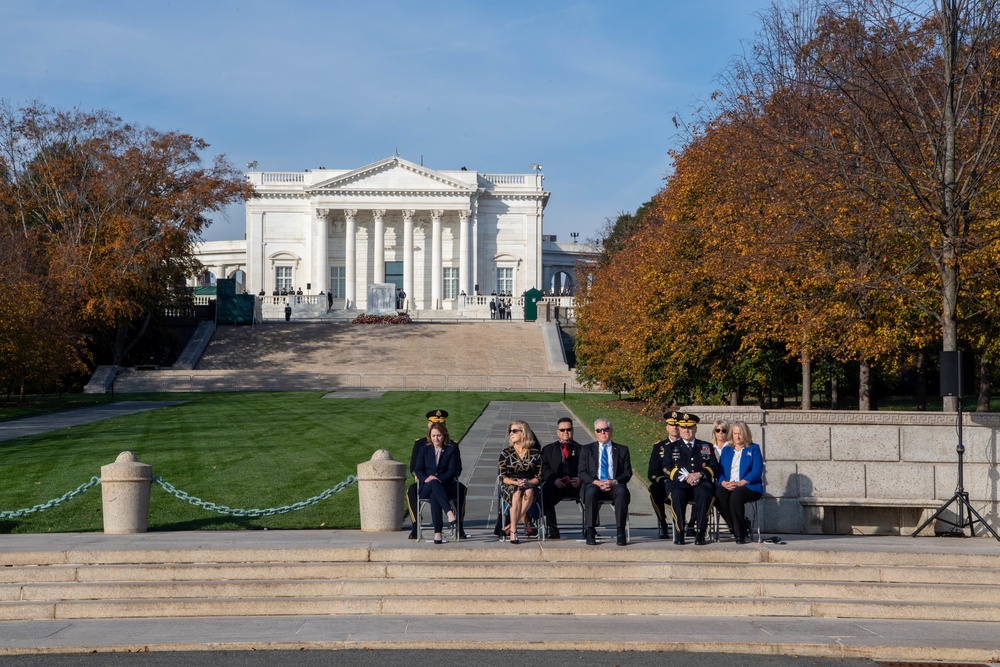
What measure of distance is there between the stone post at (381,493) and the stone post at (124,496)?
2.88 m

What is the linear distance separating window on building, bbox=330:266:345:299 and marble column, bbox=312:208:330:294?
0.76 metres

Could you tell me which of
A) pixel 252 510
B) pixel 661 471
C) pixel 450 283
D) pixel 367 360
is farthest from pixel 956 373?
pixel 450 283

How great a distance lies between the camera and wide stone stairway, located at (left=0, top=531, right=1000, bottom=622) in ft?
37.6

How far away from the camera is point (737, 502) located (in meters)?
13.2

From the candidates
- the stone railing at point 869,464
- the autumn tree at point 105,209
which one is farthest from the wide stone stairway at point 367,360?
the stone railing at point 869,464

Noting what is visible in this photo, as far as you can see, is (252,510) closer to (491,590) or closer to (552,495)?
(552,495)

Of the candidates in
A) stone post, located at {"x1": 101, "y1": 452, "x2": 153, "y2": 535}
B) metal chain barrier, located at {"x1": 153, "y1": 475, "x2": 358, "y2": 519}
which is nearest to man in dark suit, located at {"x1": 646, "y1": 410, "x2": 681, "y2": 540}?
metal chain barrier, located at {"x1": 153, "y1": 475, "x2": 358, "y2": 519}

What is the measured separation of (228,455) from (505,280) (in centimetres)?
→ 7035

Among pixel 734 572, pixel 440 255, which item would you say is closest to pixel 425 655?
pixel 734 572

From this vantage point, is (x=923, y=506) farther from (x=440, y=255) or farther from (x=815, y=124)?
(x=440, y=255)

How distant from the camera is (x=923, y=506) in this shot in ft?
46.5

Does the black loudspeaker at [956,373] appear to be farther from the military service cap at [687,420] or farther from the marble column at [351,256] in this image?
the marble column at [351,256]

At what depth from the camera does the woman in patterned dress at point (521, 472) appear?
522 inches

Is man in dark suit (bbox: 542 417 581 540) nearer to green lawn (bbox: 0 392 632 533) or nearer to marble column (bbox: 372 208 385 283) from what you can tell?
green lawn (bbox: 0 392 632 533)
